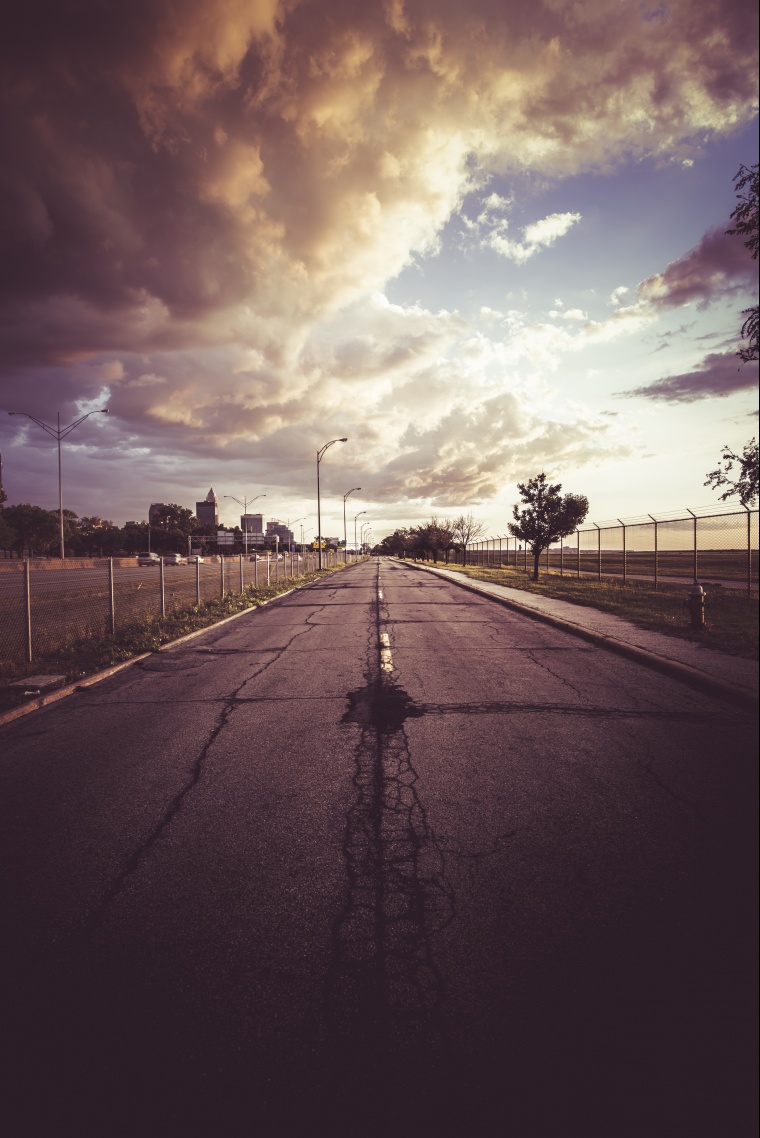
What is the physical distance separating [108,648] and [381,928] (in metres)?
8.83

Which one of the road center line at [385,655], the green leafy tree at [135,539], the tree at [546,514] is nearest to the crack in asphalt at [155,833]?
the road center line at [385,655]

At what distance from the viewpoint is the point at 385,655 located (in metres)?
9.14

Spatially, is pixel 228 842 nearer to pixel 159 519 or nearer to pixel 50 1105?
pixel 50 1105

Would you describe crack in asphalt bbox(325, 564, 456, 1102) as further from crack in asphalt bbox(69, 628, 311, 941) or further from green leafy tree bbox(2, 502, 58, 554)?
green leafy tree bbox(2, 502, 58, 554)

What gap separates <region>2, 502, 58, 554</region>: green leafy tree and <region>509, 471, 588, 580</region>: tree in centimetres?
8960

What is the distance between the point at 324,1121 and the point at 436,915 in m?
1.02

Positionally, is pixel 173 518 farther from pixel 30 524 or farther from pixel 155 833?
pixel 155 833

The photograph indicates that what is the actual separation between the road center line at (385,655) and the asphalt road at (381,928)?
8.81 feet

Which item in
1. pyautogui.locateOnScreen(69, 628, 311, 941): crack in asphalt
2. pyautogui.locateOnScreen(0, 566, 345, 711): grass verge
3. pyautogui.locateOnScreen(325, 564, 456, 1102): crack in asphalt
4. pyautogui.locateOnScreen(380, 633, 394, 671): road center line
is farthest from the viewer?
pyautogui.locateOnScreen(380, 633, 394, 671): road center line

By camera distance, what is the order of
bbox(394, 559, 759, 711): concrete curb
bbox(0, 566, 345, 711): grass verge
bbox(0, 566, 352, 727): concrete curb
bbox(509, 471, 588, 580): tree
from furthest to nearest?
bbox(509, 471, 588, 580): tree < bbox(0, 566, 345, 711): grass verge < bbox(0, 566, 352, 727): concrete curb < bbox(394, 559, 759, 711): concrete curb

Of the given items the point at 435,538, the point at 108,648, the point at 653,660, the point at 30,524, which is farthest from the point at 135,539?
the point at 653,660

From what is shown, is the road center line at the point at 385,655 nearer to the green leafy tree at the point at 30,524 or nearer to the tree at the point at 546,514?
the tree at the point at 546,514

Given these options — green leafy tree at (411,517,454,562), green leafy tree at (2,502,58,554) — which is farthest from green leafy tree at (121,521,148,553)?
green leafy tree at (411,517,454,562)

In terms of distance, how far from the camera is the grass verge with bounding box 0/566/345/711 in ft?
25.9
